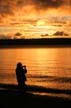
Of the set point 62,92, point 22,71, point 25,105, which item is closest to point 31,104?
point 25,105

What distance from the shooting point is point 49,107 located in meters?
17.0

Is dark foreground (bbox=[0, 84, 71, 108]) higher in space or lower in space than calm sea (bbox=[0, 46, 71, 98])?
higher

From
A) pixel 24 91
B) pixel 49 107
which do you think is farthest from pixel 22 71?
pixel 49 107

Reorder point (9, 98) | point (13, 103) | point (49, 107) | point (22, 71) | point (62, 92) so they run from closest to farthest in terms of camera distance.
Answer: point (49, 107) → point (13, 103) → point (9, 98) → point (22, 71) → point (62, 92)

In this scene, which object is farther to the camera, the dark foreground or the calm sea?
the calm sea

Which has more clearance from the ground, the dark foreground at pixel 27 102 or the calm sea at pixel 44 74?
the dark foreground at pixel 27 102

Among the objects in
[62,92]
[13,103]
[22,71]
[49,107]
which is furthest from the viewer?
[62,92]

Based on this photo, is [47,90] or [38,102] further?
[47,90]

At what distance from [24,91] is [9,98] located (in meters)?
2.75

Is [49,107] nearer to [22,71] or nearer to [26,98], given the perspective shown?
[26,98]

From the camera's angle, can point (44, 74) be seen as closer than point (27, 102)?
No

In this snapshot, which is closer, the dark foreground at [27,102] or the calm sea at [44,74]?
the dark foreground at [27,102]

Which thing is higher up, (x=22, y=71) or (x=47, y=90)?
(x=22, y=71)

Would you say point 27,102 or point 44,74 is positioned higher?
point 27,102
